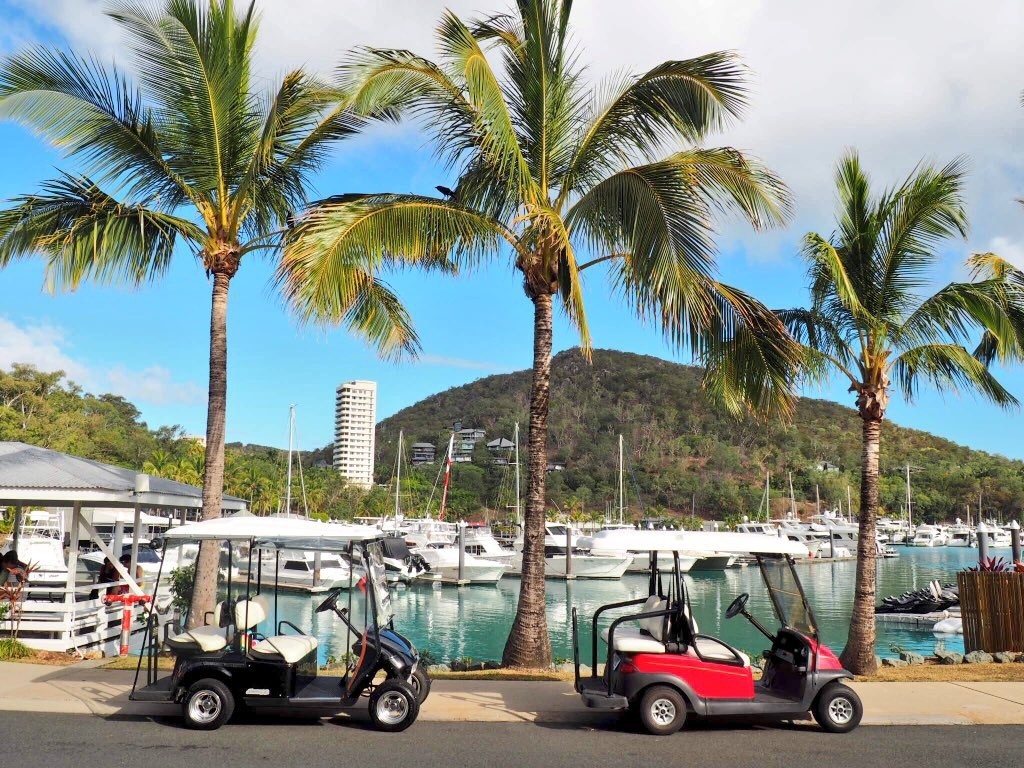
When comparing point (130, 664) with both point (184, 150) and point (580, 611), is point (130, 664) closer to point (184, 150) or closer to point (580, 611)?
point (184, 150)

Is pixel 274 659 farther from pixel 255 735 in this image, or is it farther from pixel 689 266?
pixel 689 266

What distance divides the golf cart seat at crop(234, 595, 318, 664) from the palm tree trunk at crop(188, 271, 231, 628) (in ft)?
14.3

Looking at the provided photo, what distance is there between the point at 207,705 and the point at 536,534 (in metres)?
5.40

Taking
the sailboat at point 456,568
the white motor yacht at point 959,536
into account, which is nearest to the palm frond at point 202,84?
the sailboat at point 456,568

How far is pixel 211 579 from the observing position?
13.4m

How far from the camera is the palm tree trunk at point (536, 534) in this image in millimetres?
12883

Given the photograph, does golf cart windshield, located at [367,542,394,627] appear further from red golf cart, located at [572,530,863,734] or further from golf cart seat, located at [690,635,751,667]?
golf cart seat, located at [690,635,751,667]

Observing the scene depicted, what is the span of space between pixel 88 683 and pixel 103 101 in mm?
8536

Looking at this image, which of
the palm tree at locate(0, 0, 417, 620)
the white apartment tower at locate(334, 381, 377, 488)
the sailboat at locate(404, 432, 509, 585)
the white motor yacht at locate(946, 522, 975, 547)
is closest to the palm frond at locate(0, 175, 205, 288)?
the palm tree at locate(0, 0, 417, 620)

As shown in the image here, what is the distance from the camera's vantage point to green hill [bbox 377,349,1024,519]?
415 ft

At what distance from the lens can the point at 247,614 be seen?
30.5 feet

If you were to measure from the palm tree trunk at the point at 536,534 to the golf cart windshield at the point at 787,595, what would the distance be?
3770 millimetres

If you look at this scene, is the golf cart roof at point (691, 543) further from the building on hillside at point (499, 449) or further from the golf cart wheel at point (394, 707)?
the building on hillside at point (499, 449)

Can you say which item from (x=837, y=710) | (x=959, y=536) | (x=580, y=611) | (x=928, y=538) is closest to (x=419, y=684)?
(x=837, y=710)
